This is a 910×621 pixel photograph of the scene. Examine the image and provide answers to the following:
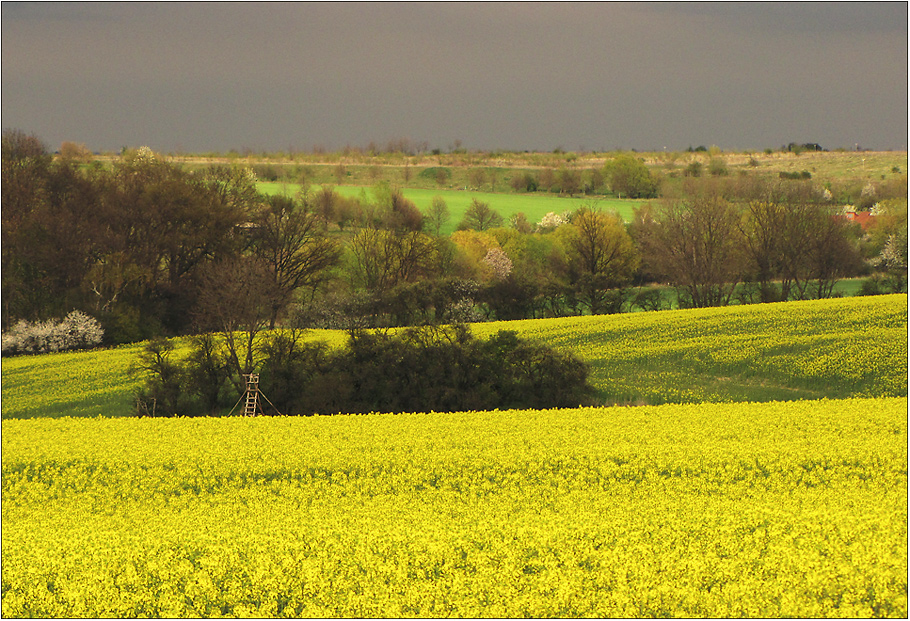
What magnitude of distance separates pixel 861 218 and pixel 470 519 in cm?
8583

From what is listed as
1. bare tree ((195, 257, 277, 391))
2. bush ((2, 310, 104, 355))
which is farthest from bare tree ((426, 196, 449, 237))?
bare tree ((195, 257, 277, 391))

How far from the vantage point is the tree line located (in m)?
48.3

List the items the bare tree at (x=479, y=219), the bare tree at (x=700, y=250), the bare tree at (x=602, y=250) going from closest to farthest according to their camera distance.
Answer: the bare tree at (x=700, y=250), the bare tree at (x=602, y=250), the bare tree at (x=479, y=219)

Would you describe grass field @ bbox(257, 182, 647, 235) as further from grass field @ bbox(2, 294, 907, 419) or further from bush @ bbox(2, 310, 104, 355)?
grass field @ bbox(2, 294, 907, 419)

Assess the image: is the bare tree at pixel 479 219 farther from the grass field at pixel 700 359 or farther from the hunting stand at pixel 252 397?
the hunting stand at pixel 252 397

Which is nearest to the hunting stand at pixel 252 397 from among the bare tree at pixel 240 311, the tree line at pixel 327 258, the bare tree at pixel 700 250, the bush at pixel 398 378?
the bush at pixel 398 378

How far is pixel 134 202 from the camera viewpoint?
54.2 m

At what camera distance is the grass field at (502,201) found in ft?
321

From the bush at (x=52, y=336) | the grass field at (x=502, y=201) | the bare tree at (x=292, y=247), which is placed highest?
the grass field at (x=502, y=201)

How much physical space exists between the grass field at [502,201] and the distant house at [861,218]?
2242cm

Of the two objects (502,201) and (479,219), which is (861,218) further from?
(502,201)

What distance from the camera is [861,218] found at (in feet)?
284

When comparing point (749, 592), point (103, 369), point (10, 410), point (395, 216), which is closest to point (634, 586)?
point (749, 592)

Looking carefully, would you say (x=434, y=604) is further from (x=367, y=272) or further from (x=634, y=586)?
(x=367, y=272)
